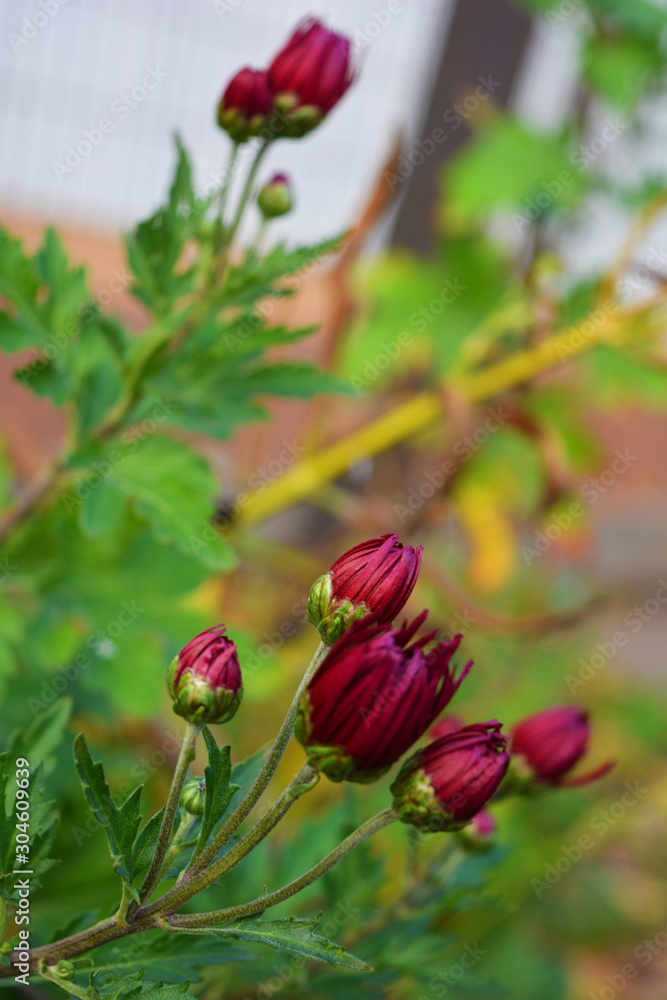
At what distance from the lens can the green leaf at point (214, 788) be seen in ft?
1.02

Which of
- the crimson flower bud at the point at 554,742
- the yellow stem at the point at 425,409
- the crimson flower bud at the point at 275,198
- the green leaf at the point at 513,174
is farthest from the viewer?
the green leaf at the point at 513,174

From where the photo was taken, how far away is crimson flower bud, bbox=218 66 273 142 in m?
0.51

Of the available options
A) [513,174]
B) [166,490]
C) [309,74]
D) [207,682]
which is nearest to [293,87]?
[309,74]

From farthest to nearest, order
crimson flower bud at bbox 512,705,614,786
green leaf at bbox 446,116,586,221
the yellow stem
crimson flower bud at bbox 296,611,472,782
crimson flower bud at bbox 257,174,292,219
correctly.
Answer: green leaf at bbox 446,116,586,221 < the yellow stem < crimson flower bud at bbox 257,174,292,219 < crimson flower bud at bbox 512,705,614,786 < crimson flower bud at bbox 296,611,472,782

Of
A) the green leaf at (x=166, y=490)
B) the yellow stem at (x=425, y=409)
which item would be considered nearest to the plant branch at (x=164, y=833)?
the green leaf at (x=166, y=490)

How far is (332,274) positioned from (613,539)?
172 centimetres

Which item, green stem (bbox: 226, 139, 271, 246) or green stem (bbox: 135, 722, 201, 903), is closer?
green stem (bbox: 135, 722, 201, 903)

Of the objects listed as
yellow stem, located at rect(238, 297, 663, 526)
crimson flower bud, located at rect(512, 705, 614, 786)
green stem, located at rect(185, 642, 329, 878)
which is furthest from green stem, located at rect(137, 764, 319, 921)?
yellow stem, located at rect(238, 297, 663, 526)

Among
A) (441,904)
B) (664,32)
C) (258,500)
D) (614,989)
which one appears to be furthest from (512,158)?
(614,989)

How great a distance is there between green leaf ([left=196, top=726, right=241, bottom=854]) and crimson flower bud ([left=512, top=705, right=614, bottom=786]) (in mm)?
201

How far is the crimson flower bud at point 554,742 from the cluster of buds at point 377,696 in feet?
0.45

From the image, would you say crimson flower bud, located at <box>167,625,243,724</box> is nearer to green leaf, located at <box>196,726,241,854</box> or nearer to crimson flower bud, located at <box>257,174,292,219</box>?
green leaf, located at <box>196,726,241,854</box>

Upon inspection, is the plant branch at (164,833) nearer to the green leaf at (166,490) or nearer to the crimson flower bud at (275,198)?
the green leaf at (166,490)

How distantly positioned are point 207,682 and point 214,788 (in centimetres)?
4
